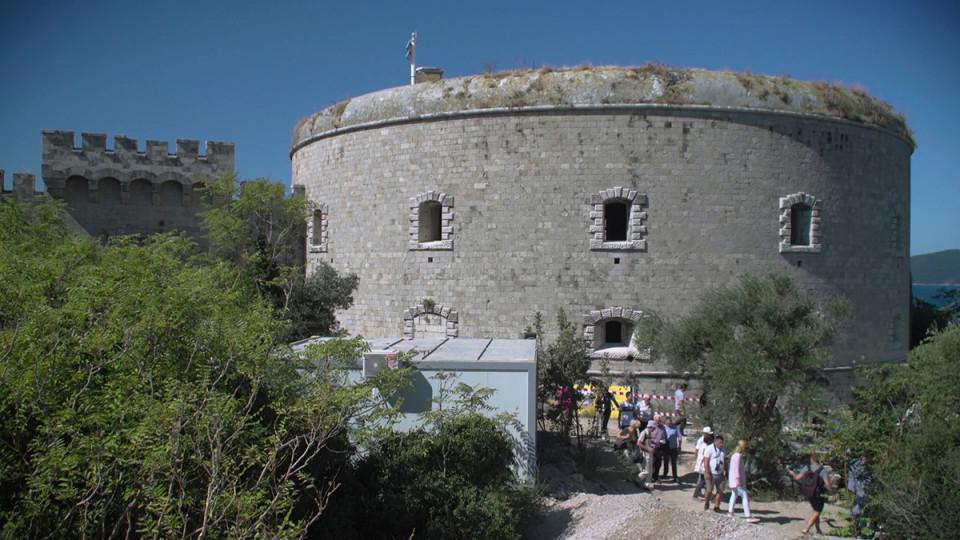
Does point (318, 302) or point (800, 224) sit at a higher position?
point (800, 224)

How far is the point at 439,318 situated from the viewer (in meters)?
17.2

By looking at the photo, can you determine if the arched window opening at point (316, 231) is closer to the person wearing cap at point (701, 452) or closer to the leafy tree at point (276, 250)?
the leafy tree at point (276, 250)

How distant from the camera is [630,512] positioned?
9.84 m

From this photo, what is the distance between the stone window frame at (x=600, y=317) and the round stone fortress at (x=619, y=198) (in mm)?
28

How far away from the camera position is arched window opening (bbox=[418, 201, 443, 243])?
1741 centimetres

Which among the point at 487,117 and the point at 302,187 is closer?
the point at 487,117

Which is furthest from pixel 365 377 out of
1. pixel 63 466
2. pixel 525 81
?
pixel 525 81

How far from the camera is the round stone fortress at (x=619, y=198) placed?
52.8ft

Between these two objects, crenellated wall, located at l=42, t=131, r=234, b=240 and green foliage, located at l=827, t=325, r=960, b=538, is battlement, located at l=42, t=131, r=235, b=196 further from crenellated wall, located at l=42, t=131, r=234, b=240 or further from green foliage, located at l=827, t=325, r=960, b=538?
green foliage, located at l=827, t=325, r=960, b=538

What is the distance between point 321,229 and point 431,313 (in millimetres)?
4595

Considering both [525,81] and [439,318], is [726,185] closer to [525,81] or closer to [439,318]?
[525,81]

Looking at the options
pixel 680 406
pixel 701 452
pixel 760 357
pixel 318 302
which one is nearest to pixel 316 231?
pixel 318 302

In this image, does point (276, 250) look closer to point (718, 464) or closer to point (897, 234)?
point (718, 464)

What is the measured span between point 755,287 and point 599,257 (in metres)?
4.36
